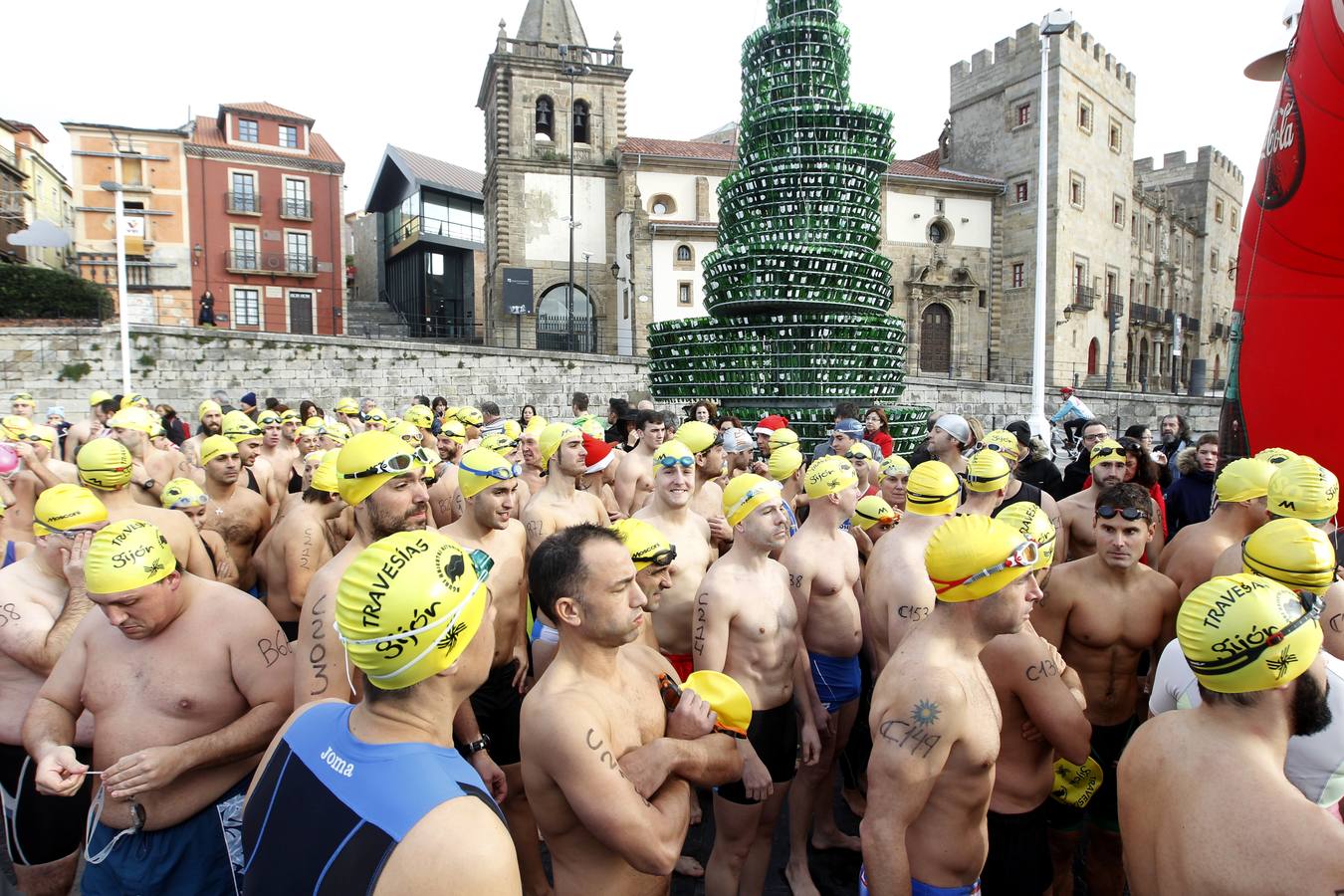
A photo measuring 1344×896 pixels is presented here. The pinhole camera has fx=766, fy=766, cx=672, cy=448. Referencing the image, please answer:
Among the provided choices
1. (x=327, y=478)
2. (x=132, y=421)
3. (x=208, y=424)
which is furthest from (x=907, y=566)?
(x=208, y=424)

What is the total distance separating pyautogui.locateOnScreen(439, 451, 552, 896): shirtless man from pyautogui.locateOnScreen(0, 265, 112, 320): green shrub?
2373 centimetres

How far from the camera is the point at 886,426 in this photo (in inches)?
375

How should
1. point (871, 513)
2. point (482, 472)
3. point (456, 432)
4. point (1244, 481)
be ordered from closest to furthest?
point (482, 472) < point (1244, 481) < point (871, 513) < point (456, 432)

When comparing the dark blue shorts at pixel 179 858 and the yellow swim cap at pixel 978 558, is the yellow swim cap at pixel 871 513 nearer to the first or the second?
the yellow swim cap at pixel 978 558

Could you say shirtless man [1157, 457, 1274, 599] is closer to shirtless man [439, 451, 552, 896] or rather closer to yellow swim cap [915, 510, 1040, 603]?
yellow swim cap [915, 510, 1040, 603]

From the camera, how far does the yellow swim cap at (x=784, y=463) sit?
605 centimetres

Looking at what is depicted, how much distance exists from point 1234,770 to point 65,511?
4.44m

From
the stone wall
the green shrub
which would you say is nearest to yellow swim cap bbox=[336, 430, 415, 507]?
the stone wall

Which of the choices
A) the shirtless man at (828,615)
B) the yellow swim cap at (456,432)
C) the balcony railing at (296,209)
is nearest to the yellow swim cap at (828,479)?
the shirtless man at (828,615)

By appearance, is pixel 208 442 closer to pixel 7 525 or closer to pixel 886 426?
pixel 7 525

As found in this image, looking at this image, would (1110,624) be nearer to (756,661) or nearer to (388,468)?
(756,661)

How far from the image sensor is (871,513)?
17.8ft

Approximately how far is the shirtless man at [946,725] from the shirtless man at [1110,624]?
1.45m

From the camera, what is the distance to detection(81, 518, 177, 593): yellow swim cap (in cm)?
257
